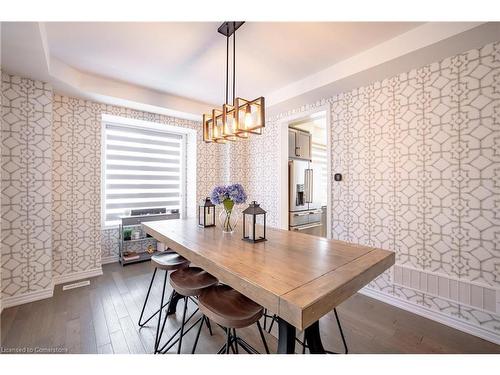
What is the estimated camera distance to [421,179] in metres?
2.19

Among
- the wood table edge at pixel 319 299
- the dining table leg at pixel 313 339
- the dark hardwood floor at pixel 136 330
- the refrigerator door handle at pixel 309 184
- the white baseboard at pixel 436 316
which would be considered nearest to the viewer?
the wood table edge at pixel 319 299

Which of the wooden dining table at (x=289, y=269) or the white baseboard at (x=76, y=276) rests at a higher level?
the wooden dining table at (x=289, y=269)

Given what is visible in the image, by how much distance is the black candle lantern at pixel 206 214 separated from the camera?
2.16 m

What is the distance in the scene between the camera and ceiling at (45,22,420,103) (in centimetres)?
193

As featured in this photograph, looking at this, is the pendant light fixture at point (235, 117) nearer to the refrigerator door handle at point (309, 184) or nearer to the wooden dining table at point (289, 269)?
the wooden dining table at point (289, 269)

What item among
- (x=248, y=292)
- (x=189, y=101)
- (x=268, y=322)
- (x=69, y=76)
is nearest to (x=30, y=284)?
(x=69, y=76)

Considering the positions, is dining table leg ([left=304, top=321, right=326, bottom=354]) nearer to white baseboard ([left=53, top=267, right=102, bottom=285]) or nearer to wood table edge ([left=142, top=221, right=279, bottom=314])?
wood table edge ([left=142, top=221, right=279, bottom=314])

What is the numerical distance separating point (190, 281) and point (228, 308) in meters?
0.46

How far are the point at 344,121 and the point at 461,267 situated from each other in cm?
190

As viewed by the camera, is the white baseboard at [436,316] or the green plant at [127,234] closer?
the white baseboard at [436,316]

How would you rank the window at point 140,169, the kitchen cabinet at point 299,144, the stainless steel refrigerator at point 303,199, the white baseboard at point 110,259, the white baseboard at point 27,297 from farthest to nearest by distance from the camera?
1. the kitchen cabinet at point 299,144
2. the stainless steel refrigerator at point 303,199
3. the window at point 140,169
4. the white baseboard at point 110,259
5. the white baseboard at point 27,297

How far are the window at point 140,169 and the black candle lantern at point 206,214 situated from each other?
7.30 ft

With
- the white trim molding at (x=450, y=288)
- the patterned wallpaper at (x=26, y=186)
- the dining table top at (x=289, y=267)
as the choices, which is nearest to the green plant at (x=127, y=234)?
the patterned wallpaper at (x=26, y=186)

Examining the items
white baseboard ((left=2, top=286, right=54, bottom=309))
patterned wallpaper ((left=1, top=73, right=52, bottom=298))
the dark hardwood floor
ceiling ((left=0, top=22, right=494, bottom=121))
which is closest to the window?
ceiling ((left=0, top=22, right=494, bottom=121))
